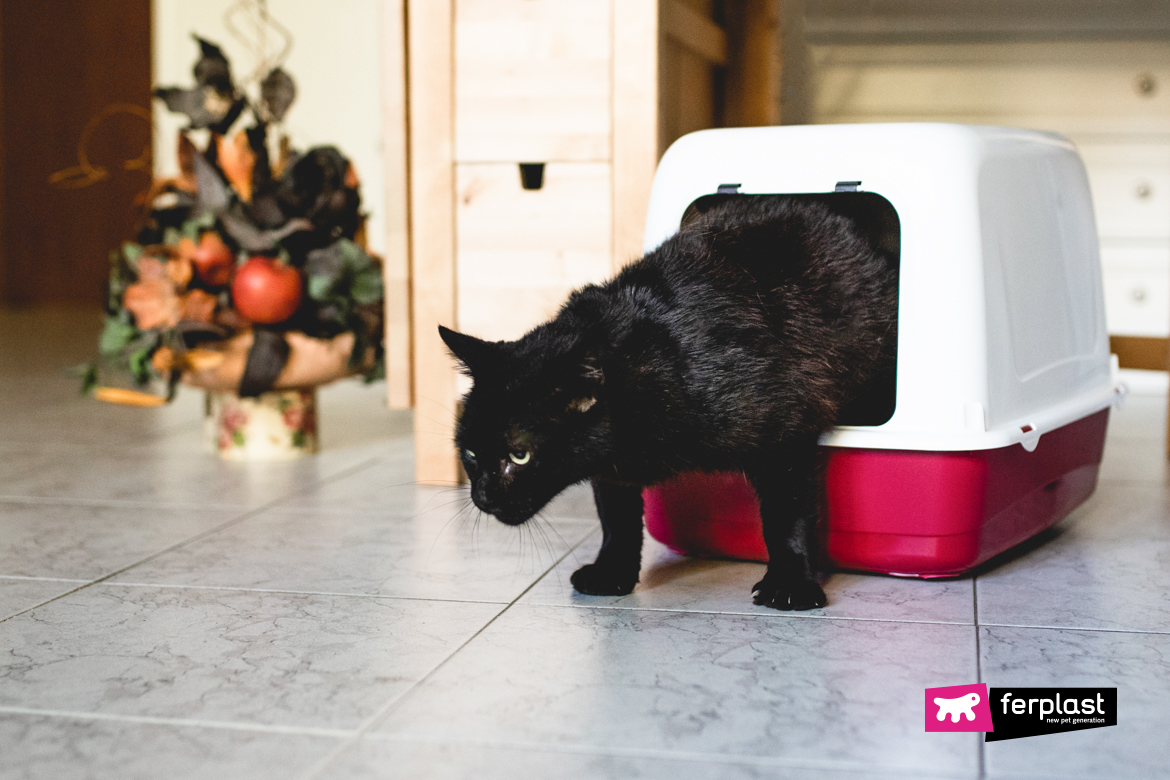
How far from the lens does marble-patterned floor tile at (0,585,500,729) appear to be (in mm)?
931

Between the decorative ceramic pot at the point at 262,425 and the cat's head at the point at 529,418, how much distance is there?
3.37 feet

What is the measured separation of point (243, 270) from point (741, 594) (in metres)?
1.13

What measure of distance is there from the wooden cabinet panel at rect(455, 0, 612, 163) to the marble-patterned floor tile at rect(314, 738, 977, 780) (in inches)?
43.8

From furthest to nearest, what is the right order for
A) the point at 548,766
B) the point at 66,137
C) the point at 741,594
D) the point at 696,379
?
1. the point at 66,137
2. the point at 741,594
3. the point at 696,379
4. the point at 548,766

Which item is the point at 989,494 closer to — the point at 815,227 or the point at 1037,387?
the point at 1037,387

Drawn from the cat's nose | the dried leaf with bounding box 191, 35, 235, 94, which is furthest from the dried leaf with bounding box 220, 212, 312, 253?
the cat's nose

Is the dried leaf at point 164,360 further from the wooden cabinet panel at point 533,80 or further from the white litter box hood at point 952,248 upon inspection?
the white litter box hood at point 952,248

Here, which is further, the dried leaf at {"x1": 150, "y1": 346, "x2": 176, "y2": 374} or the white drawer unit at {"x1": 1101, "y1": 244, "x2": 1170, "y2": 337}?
the white drawer unit at {"x1": 1101, "y1": 244, "x2": 1170, "y2": 337}

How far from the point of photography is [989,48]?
Result: 2.75m

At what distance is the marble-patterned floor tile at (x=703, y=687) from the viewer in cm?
85

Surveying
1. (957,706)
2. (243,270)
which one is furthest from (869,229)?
(243,270)

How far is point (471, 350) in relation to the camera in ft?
3.67

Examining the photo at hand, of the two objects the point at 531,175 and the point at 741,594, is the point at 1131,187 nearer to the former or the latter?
the point at 531,175

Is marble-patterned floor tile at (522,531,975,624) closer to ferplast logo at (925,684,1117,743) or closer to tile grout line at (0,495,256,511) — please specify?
ferplast logo at (925,684,1117,743)
